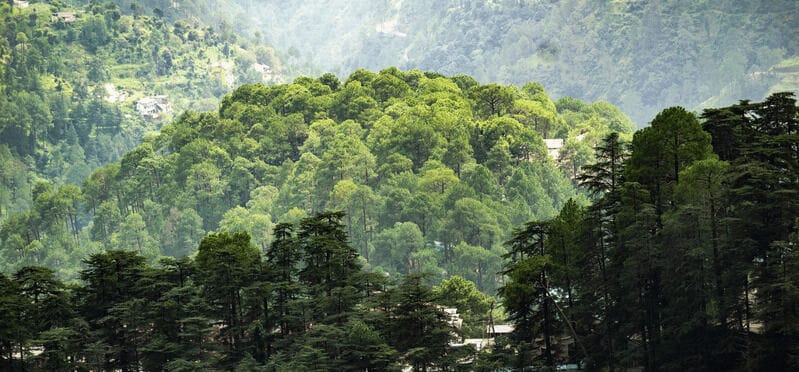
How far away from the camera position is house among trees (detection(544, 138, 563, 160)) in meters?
173

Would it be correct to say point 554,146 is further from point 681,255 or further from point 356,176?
point 681,255

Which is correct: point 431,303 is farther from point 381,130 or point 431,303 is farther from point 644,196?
point 381,130

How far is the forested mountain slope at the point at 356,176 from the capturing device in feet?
499

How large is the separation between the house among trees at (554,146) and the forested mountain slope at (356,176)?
1.65m

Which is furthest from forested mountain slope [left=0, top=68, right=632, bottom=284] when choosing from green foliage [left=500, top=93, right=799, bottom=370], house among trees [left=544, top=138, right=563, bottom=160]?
green foliage [left=500, top=93, right=799, bottom=370]

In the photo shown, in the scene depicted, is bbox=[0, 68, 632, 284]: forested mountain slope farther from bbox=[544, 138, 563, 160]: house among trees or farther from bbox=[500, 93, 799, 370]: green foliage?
bbox=[500, 93, 799, 370]: green foliage

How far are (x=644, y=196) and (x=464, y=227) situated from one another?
6726cm

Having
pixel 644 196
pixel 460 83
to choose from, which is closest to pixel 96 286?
pixel 644 196

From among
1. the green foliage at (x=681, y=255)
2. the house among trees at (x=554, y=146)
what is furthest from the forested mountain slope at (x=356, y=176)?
the green foliage at (x=681, y=255)

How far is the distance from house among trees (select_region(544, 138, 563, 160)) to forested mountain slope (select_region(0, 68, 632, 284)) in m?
1.65

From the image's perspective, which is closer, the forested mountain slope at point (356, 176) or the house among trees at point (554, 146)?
the forested mountain slope at point (356, 176)

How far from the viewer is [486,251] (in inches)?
5679

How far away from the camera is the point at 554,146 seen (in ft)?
576

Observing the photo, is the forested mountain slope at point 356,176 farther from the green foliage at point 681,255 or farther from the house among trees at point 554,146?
the green foliage at point 681,255
